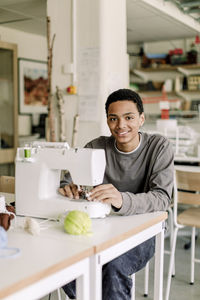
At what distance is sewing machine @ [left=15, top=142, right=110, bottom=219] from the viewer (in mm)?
1572

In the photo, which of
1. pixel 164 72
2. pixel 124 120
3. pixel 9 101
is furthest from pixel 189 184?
pixel 164 72

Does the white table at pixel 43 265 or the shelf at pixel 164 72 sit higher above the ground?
the shelf at pixel 164 72

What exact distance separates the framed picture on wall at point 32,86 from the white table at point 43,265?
455 cm

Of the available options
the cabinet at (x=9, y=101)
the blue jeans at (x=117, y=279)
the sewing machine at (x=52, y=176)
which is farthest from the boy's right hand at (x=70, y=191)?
the cabinet at (x=9, y=101)

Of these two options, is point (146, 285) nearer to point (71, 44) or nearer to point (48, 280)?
point (48, 280)

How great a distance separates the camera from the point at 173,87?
6.52 m

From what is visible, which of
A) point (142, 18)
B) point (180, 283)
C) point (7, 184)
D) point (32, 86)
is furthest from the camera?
point (32, 86)

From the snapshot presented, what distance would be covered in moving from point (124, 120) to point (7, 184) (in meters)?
0.86

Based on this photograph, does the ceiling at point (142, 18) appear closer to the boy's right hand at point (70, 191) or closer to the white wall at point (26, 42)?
the white wall at point (26, 42)

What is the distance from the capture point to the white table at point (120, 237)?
1276 mm

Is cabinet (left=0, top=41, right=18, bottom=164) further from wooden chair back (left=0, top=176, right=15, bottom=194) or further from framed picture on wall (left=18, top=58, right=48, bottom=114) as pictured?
wooden chair back (left=0, top=176, right=15, bottom=194)

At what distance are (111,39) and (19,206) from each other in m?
2.44

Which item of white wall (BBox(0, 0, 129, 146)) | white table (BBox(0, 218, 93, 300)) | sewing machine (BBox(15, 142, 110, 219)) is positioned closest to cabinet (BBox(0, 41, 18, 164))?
white wall (BBox(0, 0, 129, 146))

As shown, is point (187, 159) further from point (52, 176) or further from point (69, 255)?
point (69, 255)
